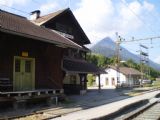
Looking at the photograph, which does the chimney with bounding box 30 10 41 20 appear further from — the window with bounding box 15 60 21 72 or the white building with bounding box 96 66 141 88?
the white building with bounding box 96 66 141 88

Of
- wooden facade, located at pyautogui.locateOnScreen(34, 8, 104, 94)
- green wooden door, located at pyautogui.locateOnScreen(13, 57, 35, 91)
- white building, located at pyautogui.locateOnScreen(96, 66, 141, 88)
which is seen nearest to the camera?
green wooden door, located at pyautogui.locateOnScreen(13, 57, 35, 91)

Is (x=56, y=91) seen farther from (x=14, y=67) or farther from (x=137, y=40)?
(x=137, y=40)

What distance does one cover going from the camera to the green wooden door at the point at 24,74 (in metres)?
17.9

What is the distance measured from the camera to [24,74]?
723 inches

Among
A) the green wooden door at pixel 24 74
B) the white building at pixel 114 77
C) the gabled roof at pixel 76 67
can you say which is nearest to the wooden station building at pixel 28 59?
the green wooden door at pixel 24 74

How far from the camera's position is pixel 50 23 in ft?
88.8

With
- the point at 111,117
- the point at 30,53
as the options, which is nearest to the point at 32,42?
the point at 30,53

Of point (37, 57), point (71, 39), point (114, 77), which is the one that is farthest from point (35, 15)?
point (114, 77)

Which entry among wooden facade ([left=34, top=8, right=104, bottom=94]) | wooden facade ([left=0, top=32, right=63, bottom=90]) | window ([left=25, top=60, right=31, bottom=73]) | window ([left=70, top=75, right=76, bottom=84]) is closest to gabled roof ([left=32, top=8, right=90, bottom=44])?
wooden facade ([left=34, top=8, right=104, bottom=94])

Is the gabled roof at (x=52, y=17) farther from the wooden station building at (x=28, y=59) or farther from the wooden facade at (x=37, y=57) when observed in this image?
the wooden facade at (x=37, y=57)

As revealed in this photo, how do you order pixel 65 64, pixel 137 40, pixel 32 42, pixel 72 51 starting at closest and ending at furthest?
pixel 32 42
pixel 65 64
pixel 72 51
pixel 137 40

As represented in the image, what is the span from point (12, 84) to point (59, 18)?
12.0 m

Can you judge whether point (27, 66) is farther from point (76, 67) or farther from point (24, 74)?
point (76, 67)

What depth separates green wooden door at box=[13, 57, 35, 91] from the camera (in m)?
17.9
